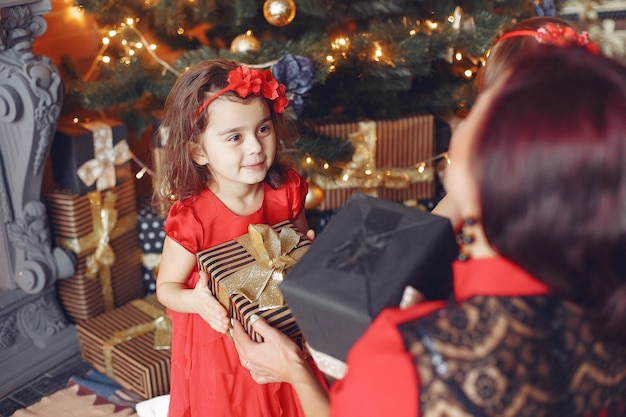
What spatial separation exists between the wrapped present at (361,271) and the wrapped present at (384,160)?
57.1 inches

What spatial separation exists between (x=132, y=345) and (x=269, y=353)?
1176mm

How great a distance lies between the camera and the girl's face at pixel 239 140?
5.07 feet

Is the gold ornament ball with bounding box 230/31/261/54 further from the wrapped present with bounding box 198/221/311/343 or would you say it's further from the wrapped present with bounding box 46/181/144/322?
the wrapped present with bounding box 198/221/311/343

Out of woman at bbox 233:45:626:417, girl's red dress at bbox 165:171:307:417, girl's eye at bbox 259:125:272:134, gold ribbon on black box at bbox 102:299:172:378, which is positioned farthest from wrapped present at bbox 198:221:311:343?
gold ribbon on black box at bbox 102:299:172:378

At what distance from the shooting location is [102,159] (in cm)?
234

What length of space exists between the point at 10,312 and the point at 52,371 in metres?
0.26

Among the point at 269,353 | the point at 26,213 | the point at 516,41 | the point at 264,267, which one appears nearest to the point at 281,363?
the point at 269,353

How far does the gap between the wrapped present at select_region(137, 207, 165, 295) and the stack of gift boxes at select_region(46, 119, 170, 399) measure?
3 centimetres

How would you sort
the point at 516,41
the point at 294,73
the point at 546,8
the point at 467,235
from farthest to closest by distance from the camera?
the point at 546,8 → the point at 294,73 → the point at 516,41 → the point at 467,235

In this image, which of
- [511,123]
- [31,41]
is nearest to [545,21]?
[511,123]

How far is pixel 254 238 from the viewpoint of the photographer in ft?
4.72

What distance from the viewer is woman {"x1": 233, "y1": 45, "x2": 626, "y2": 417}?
71cm

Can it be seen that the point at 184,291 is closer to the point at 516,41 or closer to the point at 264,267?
the point at 264,267

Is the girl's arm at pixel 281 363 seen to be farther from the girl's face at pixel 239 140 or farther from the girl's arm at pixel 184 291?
the girl's face at pixel 239 140
